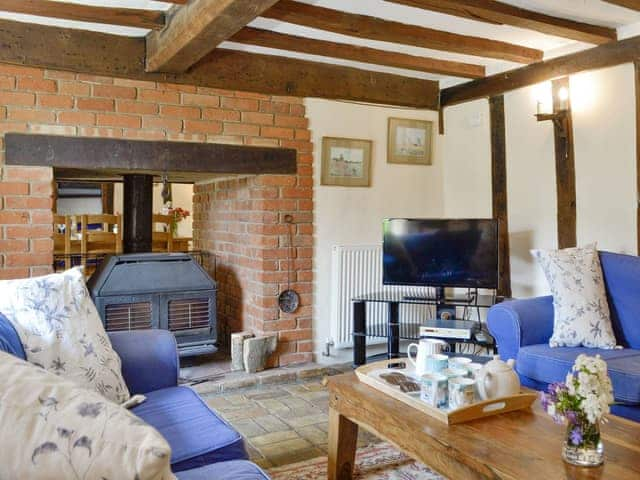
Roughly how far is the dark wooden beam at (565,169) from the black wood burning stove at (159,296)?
7.74 ft

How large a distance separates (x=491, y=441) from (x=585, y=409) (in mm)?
314

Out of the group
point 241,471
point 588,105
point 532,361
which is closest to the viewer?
point 241,471

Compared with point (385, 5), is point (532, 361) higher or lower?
lower

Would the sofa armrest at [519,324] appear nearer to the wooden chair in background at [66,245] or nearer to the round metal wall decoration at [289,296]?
the round metal wall decoration at [289,296]

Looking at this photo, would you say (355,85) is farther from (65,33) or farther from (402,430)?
(402,430)

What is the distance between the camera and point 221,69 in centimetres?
371

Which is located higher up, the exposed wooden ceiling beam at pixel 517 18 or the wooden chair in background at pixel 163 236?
the exposed wooden ceiling beam at pixel 517 18

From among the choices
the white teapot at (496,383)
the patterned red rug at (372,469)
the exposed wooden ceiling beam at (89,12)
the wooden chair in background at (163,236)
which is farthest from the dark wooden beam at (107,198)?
the white teapot at (496,383)

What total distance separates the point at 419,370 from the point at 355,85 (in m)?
2.56

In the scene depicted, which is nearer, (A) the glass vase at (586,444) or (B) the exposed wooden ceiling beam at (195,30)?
(A) the glass vase at (586,444)

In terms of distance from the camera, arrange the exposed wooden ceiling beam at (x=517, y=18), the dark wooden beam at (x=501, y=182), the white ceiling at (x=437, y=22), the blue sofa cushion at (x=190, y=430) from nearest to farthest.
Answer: the blue sofa cushion at (x=190, y=430) < the exposed wooden ceiling beam at (x=517, y=18) < the white ceiling at (x=437, y=22) < the dark wooden beam at (x=501, y=182)

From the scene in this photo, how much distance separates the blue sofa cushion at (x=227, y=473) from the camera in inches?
57.6

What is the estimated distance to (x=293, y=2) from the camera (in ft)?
9.55

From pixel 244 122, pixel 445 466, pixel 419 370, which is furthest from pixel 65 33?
pixel 445 466
